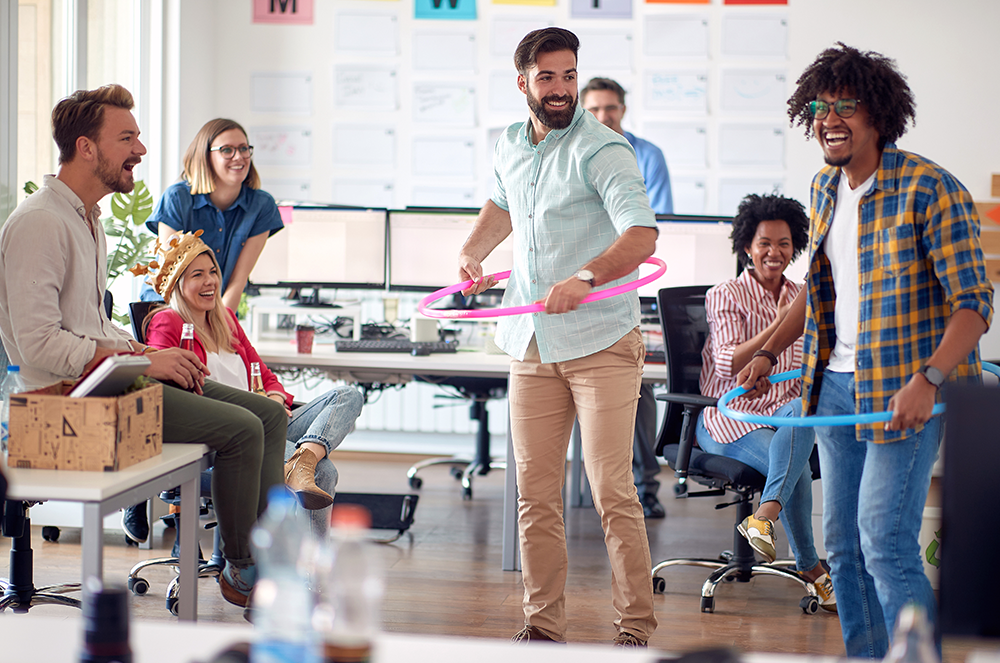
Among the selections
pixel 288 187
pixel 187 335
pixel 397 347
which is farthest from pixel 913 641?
pixel 288 187

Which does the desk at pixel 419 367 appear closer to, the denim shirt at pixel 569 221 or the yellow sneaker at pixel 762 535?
the yellow sneaker at pixel 762 535

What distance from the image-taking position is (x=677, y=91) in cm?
507

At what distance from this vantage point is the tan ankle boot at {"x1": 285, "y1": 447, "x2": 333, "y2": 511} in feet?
9.11

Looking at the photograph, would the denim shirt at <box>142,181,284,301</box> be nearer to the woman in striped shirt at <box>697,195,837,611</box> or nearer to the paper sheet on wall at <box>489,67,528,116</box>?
the woman in striped shirt at <box>697,195,837,611</box>

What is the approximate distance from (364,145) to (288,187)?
0.51m

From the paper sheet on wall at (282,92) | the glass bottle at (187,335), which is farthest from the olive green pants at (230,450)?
the paper sheet on wall at (282,92)

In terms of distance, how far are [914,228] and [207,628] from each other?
4.79ft

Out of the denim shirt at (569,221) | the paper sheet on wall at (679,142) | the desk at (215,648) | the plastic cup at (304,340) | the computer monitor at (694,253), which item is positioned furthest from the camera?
the paper sheet on wall at (679,142)

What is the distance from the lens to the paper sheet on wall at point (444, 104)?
17.1 ft

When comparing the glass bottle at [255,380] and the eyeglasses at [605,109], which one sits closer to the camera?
the glass bottle at [255,380]

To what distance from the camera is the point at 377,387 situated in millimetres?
4352

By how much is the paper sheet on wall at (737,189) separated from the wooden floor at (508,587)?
169 centimetres

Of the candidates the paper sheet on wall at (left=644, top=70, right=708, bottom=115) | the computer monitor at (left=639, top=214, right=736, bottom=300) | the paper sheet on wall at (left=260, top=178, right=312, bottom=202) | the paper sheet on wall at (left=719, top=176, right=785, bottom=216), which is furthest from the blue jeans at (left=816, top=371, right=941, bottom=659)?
the paper sheet on wall at (left=260, top=178, right=312, bottom=202)

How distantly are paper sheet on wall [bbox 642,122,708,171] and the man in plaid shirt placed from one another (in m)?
3.13
